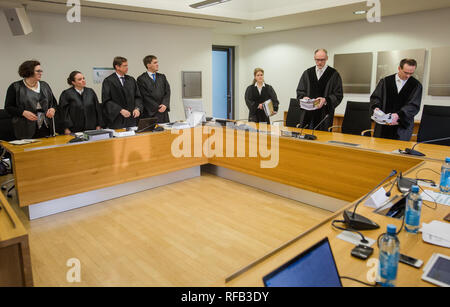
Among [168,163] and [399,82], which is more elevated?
[399,82]

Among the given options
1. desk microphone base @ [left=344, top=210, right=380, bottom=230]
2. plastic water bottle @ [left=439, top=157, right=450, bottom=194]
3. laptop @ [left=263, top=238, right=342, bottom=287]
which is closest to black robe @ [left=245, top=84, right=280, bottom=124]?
plastic water bottle @ [left=439, top=157, right=450, bottom=194]

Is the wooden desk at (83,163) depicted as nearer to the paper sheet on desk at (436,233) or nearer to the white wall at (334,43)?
the paper sheet on desk at (436,233)

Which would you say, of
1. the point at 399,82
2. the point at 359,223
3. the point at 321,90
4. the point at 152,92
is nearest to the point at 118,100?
the point at 152,92

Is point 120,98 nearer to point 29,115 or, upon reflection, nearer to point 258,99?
point 29,115

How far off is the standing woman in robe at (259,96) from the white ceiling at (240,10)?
1416 mm

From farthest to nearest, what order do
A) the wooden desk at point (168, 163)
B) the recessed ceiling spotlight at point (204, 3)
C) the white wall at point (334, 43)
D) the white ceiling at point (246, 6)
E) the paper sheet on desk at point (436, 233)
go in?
the white wall at point (334, 43) → the white ceiling at point (246, 6) → the recessed ceiling spotlight at point (204, 3) → the wooden desk at point (168, 163) → the paper sheet on desk at point (436, 233)

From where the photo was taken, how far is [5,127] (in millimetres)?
4535

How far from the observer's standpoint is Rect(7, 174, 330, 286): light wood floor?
98.1 inches

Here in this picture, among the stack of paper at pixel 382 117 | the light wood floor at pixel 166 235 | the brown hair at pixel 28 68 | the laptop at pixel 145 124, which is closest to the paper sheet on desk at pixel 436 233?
the light wood floor at pixel 166 235

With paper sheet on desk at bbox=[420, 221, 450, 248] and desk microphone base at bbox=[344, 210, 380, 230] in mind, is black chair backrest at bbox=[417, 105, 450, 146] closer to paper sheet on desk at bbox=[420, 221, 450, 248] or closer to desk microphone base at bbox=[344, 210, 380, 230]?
paper sheet on desk at bbox=[420, 221, 450, 248]

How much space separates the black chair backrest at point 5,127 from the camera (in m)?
4.52

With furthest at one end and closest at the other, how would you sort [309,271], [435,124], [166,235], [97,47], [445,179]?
[97,47] < [435,124] < [166,235] < [445,179] < [309,271]

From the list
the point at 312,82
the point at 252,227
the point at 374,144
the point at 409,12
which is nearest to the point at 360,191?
the point at 374,144

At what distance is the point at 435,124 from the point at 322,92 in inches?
54.5
